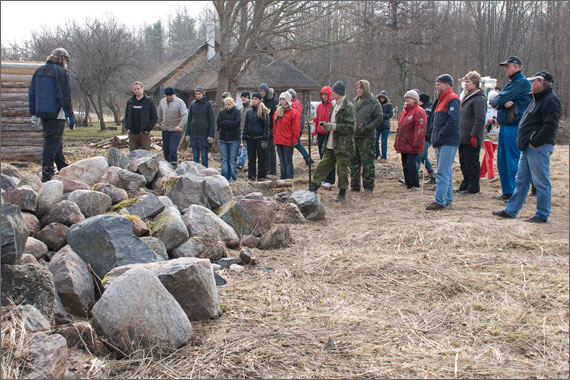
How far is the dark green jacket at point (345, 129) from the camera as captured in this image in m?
8.60

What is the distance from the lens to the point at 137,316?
3.45 m

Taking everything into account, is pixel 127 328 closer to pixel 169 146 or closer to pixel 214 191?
pixel 214 191

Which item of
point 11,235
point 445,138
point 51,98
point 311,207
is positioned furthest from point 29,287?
point 445,138

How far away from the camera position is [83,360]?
10.3 feet

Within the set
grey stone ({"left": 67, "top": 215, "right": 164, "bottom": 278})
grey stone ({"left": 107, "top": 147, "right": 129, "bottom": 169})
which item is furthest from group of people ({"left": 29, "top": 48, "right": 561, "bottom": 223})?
grey stone ({"left": 67, "top": 215, "right": 164, "bottom": 278})

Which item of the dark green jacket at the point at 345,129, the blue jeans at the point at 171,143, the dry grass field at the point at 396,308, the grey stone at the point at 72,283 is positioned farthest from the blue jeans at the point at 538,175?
the blue jeans at the point at 171,143

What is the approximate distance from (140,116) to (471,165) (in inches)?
244

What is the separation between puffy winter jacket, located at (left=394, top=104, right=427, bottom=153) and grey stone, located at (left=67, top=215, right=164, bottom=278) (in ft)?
19.1

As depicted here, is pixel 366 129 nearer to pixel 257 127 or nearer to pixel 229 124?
pixel 257 127

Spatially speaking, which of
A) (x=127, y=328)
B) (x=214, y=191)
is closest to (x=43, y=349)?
(x=127, y=328)

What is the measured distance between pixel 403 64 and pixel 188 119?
24.8 metres

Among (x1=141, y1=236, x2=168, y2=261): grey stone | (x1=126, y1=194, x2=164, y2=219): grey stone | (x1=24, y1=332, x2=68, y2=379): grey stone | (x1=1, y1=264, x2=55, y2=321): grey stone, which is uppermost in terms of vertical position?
(x1=126, y1=194, x2=164, y2=219): grey stone

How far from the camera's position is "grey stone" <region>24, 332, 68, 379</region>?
2.76m

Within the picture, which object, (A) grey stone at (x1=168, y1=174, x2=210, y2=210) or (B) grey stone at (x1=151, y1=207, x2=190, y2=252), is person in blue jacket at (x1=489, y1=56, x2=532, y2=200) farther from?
(B) grey stone at (x1=151, y1=207, x2=190, y2=252)
